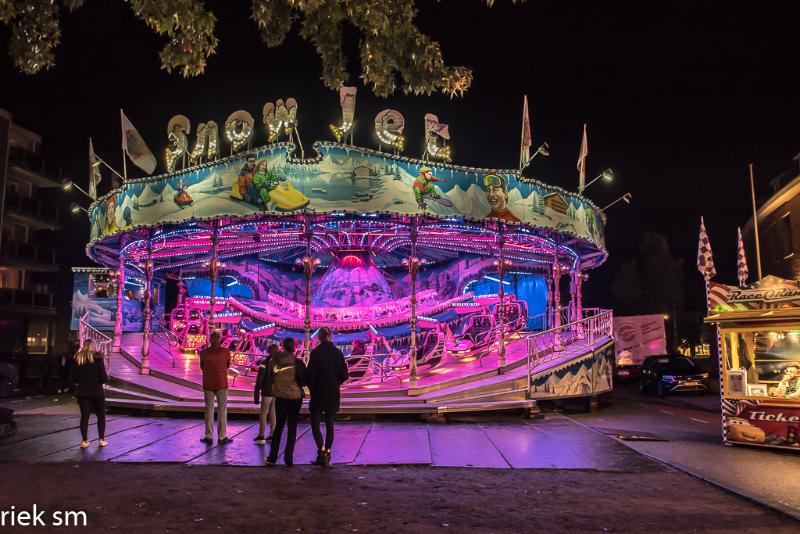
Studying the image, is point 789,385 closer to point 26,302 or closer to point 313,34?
point 313,34

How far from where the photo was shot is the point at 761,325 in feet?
36.9

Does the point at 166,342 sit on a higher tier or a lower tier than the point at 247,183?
lower

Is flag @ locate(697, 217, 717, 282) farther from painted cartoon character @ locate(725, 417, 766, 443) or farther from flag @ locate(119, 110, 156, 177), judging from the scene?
flag @ locate(119, 110, 156, 177)

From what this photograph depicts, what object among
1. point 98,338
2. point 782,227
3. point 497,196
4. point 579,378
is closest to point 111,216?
point 98,338

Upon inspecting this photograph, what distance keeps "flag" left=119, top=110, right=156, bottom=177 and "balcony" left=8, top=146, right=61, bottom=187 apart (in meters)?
23.6

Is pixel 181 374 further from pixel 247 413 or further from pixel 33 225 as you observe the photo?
pixel 33 225

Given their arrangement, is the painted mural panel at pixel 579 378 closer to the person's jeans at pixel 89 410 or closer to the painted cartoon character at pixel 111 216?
the person's jeans at pixel 89 410

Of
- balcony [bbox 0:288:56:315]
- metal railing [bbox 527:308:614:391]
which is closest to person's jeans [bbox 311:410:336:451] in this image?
metal railing [bbox 527:308:614:391]

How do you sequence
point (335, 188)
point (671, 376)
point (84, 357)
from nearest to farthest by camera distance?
point (84, 357)
point (335, 188)
point (671, 376)

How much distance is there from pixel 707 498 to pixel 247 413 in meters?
10.4

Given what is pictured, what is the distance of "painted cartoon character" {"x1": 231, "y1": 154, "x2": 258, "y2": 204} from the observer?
Result: 1581cm

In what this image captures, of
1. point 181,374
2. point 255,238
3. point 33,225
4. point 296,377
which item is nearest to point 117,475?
point 296,377

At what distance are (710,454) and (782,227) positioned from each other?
25157 mm

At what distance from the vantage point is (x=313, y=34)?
7.96 m
